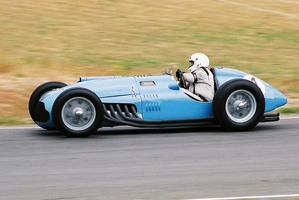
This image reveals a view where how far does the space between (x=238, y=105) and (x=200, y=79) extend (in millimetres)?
750

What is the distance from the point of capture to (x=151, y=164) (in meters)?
7.01

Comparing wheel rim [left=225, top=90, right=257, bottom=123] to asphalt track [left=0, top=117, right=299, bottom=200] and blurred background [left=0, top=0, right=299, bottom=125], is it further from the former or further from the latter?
blurred background [left=0, top=0, right=299, bottom=125]

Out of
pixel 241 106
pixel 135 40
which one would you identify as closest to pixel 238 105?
pixel 241 106

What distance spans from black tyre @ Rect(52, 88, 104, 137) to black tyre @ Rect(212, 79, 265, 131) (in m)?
1.71

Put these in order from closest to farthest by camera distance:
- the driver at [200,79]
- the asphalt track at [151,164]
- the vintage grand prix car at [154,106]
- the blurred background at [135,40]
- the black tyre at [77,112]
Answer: the asphalt track at [151,164] → the black tyre at [77,112] → the vintage grand prix car at [154,106] → the driver at [200,79] → the blurred background at [135,40]

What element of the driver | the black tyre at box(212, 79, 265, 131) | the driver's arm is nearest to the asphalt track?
the black tyre at box(212, 79, 265, 131)

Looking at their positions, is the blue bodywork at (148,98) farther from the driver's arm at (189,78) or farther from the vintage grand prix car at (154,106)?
the driver's arm at (189,78)

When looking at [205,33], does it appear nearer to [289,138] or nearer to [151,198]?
[289,138]

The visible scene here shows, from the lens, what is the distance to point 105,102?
892cm

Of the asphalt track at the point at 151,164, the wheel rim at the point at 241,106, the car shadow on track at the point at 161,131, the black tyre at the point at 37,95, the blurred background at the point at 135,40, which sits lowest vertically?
the asphalt track at the point at 151,164

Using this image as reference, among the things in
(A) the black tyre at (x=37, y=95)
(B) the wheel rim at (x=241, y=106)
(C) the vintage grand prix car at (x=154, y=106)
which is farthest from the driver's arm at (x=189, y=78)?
(A) the black tyre at (x=37, y=95)

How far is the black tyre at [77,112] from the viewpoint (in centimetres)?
856

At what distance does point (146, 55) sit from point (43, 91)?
8.53 m

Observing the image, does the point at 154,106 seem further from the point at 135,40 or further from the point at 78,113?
the point at 135,40
